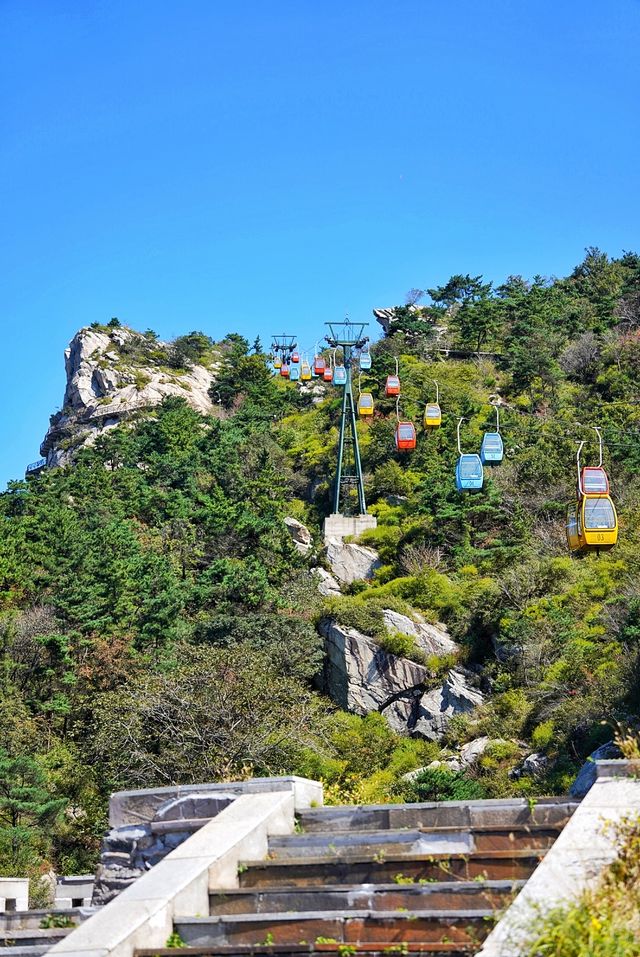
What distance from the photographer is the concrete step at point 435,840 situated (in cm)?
810

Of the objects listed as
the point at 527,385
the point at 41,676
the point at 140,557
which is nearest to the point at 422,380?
the point at 527,385

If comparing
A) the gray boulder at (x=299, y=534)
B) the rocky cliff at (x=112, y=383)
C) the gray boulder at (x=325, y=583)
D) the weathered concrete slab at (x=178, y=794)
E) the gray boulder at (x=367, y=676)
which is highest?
the rocky cliff at (x=112, y=383)

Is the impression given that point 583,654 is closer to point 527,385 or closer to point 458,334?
point 527,385

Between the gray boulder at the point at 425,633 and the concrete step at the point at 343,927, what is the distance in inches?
1107

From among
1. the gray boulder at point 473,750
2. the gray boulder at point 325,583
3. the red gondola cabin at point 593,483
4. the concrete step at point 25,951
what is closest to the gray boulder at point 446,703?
the gray boulder at point 473,750

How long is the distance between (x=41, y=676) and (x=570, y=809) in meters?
28.1

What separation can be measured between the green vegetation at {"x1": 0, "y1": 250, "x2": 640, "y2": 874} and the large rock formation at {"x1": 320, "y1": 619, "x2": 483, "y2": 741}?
19.1 inches

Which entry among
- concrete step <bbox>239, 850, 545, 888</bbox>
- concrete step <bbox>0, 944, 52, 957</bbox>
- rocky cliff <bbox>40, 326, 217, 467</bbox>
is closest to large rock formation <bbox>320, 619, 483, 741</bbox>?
concrete step <bbox>239, 850, 545, 888</bbox>

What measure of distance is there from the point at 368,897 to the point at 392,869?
1.70 feet

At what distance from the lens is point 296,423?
197ft

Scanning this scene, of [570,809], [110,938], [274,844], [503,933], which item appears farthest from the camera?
[274,844]

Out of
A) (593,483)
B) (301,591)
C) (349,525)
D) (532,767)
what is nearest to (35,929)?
(593,483)

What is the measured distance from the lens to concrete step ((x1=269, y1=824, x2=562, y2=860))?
8102 mm

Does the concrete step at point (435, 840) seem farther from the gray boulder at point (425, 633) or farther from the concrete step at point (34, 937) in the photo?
the gray boulder at point (425, 633)
